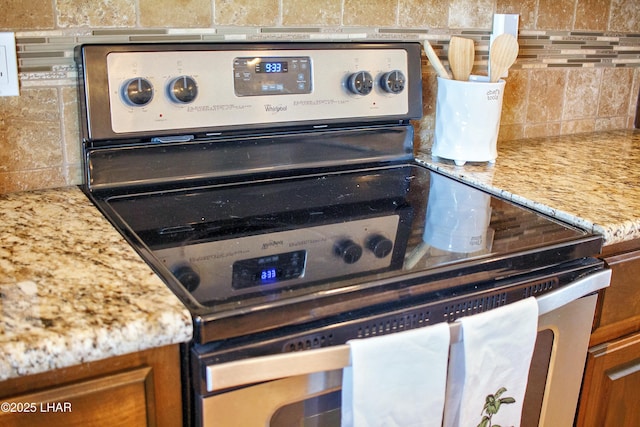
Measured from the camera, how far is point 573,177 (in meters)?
1.38

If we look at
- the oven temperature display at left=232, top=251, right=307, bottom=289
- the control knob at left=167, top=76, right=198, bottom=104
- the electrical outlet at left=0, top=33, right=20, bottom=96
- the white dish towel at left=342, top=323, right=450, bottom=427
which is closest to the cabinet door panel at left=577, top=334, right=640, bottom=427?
the white dish towel at left=342, top=323, right=450, bottom=427

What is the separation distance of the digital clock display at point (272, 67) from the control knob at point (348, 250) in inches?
16.8

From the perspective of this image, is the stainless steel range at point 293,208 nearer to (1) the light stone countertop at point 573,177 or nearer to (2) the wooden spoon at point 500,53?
(1) the light stone countertop at point 573,177

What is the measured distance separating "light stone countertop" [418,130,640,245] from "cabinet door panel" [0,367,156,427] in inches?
29.4

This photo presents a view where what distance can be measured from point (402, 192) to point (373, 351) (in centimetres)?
53

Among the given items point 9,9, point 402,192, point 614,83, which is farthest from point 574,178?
point 9,9

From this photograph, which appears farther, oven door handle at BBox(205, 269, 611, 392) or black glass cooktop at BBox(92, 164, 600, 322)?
black glass cooktop at BBox(92, 164, 600, 322)

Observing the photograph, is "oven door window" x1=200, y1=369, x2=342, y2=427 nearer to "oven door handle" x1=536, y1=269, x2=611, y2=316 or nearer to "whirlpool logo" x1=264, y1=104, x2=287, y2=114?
"oven door handle" x1=536, y1=269, x2=611, y2=316

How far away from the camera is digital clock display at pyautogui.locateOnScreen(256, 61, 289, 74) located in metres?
1.27

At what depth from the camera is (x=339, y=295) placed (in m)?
0.84

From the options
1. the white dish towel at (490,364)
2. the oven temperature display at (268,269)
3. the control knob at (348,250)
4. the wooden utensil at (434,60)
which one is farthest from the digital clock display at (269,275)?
the wooden utensil at (434,60)

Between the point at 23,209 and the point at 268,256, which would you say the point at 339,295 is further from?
the point at 23,209

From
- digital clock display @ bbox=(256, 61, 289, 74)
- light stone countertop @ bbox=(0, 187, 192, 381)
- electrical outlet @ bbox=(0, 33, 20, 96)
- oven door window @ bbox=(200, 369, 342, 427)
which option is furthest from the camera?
digital clock display @ bbox=(256, 61, 289, 74)

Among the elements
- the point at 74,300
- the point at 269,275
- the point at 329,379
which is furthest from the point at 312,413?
the point at 74,300
